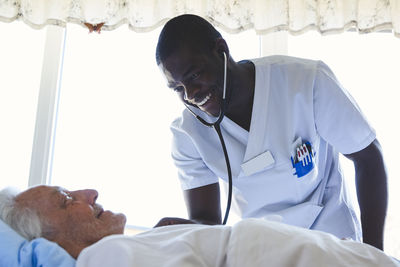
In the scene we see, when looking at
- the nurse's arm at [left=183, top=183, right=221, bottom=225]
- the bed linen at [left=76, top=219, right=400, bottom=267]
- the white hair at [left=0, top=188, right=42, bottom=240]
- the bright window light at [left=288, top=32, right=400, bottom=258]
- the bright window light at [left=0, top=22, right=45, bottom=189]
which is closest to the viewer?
the bed linen at [left=76, top=219, right=400, bottom=267]

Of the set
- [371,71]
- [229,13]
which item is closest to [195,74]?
[229,13]

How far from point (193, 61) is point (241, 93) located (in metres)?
0.22

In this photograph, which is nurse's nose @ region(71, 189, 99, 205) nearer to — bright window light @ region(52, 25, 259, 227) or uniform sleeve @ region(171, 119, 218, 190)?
uniform sleeve @ region(171, 119, 218, 190)

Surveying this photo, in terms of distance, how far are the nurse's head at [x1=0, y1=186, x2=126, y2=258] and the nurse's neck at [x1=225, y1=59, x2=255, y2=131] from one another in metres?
0.47

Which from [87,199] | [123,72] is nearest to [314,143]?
[87,199]

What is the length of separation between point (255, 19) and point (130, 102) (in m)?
0.81

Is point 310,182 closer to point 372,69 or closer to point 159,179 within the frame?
point 159,179

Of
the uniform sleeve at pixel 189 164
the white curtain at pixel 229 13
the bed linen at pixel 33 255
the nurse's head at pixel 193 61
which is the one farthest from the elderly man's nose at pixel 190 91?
the white curtain at pixel 229 13

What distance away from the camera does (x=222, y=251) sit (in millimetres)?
739

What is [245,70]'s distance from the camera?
3.96ft

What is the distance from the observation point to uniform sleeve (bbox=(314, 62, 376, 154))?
1115mm

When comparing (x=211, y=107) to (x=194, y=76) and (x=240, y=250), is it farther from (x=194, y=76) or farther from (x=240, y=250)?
(x=240, y=250)

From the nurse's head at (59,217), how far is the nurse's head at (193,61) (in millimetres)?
398

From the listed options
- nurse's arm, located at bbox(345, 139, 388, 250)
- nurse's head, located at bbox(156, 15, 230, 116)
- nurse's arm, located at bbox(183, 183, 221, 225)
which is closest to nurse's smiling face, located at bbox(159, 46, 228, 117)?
nurse's head, located at bbox(156, 15, 230, 116)
